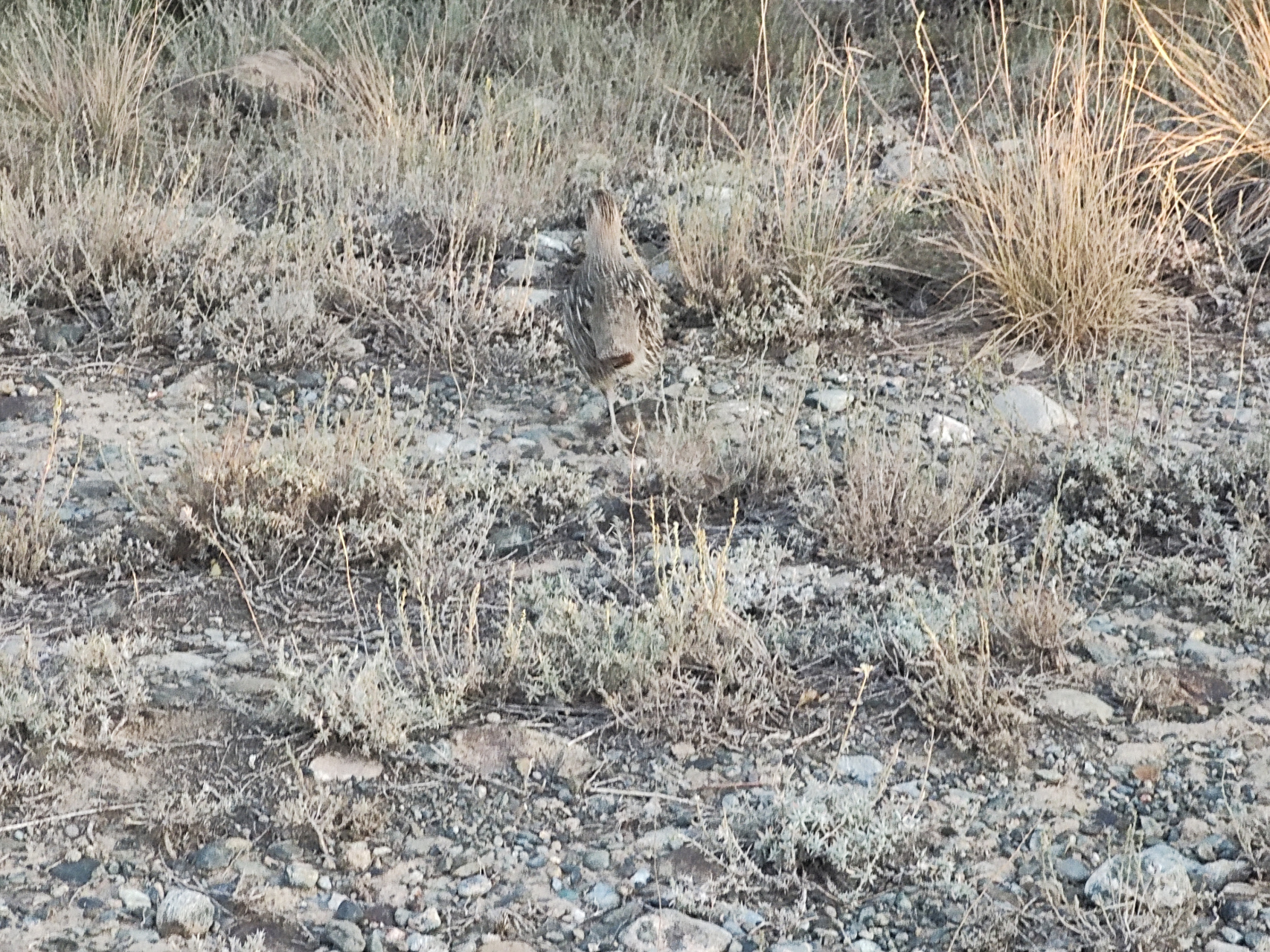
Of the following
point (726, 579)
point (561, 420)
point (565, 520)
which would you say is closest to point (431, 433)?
point (561, 420)

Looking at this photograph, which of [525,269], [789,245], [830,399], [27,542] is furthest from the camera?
[525,269]

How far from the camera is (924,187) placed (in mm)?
6531

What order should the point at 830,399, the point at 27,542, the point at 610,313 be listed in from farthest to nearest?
the point at 830,399 → the point at 610,313 → the point at 27,542

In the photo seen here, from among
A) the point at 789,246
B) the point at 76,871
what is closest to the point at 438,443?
the point at 789,246

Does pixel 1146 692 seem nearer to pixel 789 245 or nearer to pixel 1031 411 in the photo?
pixel 1031 411

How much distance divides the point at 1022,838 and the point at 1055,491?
1.82m

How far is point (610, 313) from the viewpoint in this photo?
17.2ft

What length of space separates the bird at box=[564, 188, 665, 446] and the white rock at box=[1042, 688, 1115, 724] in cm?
188

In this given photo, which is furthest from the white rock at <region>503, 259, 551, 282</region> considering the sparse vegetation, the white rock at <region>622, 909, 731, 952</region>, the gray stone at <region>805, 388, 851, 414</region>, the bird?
the white rock at <region>622, 909, 731, 952</region>

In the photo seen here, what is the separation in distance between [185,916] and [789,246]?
12.9 ft

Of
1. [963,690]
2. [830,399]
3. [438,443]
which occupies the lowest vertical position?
[438,443]

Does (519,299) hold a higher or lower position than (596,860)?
higher

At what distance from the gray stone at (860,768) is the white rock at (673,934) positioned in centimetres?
63

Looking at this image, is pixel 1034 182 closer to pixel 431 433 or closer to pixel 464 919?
pixel 431 433
